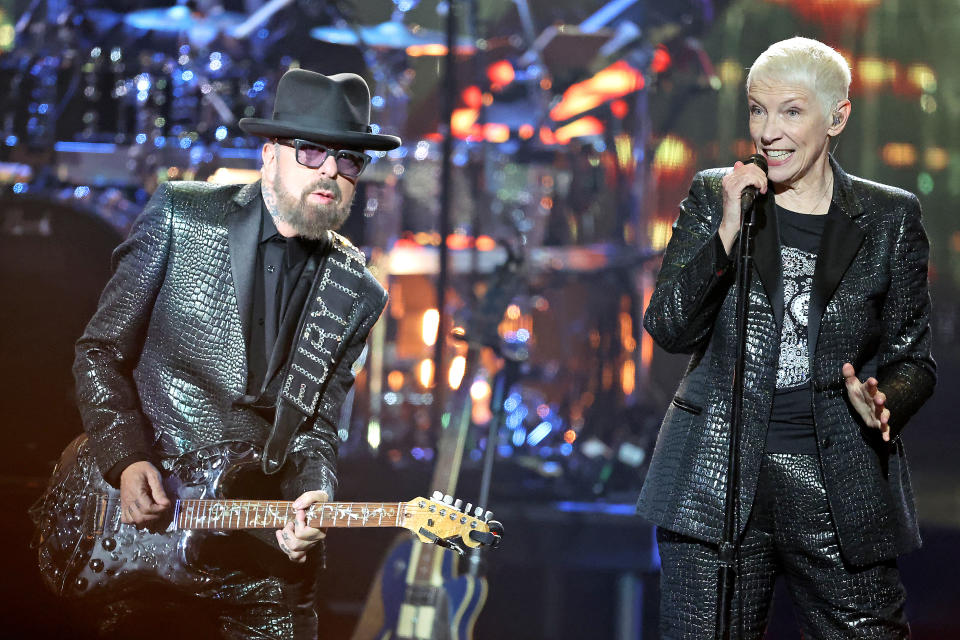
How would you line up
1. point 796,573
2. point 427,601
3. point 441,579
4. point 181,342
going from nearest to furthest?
point 796,573 < point 181,342 < point 427,601 < point 441,579

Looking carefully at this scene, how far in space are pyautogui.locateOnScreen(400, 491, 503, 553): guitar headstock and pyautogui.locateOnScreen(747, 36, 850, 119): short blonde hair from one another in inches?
50.3

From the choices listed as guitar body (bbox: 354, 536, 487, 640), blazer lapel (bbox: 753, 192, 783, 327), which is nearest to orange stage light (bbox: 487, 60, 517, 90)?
guitar body (bbox: 354, 536, 487, 640)

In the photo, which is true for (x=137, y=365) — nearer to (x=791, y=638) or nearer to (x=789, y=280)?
(x=789, y=280)

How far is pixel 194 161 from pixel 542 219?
2.34 metres

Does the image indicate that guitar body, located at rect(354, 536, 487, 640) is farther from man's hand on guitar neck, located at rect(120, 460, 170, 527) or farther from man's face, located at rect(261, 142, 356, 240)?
man's face, located at rect(261, 142, 356, 240)

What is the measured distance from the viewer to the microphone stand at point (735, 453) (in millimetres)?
2125

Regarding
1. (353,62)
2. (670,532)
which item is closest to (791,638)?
(670,532)

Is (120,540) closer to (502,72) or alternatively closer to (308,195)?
(308,195)

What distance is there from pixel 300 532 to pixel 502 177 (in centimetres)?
467

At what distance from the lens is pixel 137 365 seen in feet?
9.48

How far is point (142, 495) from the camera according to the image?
2621 millimetres

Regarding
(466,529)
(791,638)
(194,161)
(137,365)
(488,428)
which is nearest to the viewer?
(466,529)

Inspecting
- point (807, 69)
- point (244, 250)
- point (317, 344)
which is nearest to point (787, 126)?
point (807, 69)

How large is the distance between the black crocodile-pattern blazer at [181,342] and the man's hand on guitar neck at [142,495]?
10 cm
